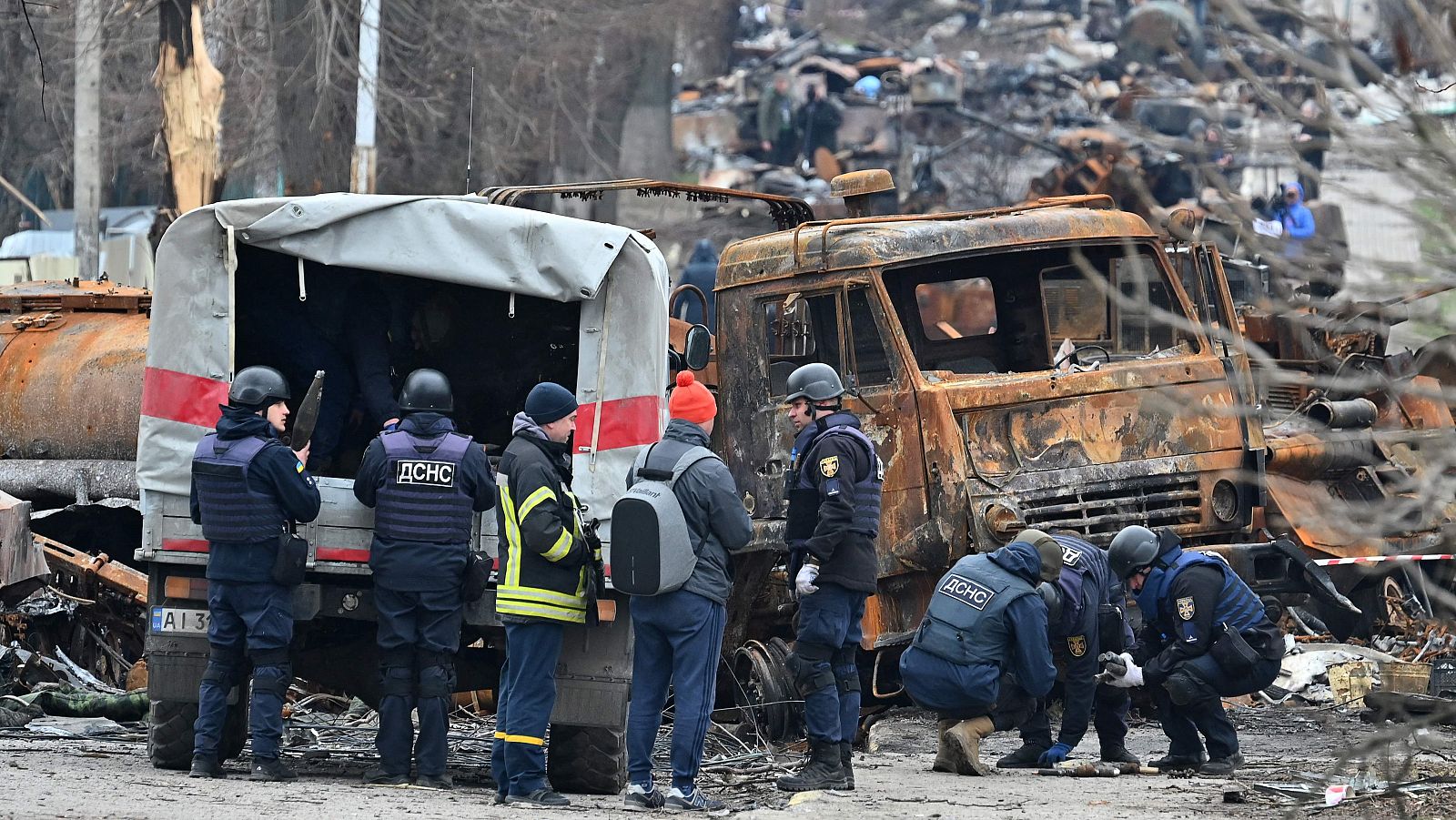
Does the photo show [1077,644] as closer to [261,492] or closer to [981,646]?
[981,646]

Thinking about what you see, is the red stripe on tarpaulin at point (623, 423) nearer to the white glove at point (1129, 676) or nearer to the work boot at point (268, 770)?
the work boot at point (268, 770)

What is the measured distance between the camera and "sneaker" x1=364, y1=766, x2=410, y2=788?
7539 millimetres

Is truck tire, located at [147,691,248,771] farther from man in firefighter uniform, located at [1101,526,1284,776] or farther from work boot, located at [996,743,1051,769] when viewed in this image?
man in firefighter uniform, located at [1101,526,1284,776]

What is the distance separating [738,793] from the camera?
7.86m

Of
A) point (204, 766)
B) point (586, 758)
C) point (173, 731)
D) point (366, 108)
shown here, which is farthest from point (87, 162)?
point (586, 758)

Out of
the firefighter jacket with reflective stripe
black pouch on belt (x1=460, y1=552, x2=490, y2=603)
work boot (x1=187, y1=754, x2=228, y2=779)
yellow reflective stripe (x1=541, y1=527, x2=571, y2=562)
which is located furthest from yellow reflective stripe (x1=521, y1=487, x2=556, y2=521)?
work boot (x1=187, y1=754, x2=228, y2=779)

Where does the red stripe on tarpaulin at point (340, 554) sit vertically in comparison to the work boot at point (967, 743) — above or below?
above

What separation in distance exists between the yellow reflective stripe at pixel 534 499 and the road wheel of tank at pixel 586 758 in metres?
0.95

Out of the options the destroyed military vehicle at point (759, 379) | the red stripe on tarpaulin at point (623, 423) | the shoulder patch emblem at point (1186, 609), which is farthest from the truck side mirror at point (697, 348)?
the shoulder patch emblem at point (1186, 609)

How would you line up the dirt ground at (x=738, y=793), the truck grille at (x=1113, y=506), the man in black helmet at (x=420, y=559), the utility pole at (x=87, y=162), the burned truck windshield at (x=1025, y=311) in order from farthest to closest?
the utility pole at (x=87, y=162), the burned truck windshield at (x=1025, y=311), the truck grille at (x=1113, y=506), the man in black helmet at (x=420, y=559), the dirt ground at (x=738, y=793)

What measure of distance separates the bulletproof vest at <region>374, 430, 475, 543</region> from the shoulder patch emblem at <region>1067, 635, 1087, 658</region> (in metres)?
2.69

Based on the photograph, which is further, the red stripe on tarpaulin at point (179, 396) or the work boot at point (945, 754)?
the work boot at point (945, 754)

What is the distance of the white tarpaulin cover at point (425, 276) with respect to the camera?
763 centimetres

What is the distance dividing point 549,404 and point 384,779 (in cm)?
167
